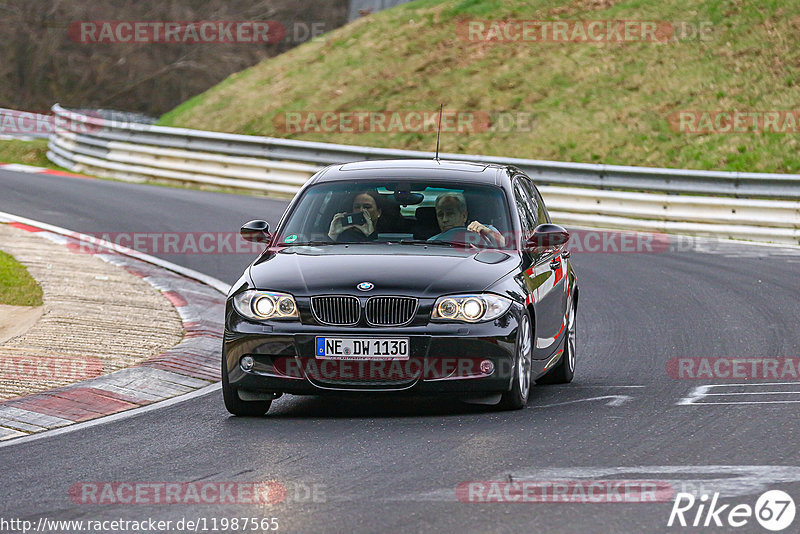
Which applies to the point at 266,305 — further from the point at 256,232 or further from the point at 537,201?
the point at 537,201

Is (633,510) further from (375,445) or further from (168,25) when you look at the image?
(168,25)

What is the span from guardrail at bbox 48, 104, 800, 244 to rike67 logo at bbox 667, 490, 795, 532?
14.8 meters

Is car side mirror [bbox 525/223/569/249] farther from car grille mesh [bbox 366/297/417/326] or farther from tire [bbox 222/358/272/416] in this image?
tire [bbox 222/358/272/416]

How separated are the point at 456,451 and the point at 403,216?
247cm

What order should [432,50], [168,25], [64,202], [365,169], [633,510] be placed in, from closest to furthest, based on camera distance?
[633,510]
[365,169]
[64,202]
[432,50]
[168,25]

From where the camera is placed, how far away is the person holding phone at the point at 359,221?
30.1 feet

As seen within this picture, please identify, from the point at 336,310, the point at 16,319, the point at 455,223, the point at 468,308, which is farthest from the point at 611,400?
the point at 16,319

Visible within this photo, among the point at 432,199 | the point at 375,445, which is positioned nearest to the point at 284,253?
the point at 432,199

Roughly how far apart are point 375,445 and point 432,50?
26.9 m

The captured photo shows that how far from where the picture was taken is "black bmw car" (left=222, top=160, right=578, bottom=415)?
8.05m

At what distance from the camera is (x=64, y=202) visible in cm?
2164

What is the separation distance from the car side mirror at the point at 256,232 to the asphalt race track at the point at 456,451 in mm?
1118

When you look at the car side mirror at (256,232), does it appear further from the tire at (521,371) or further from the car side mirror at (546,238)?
the tire at (521,371)

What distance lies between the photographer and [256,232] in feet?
30.8
